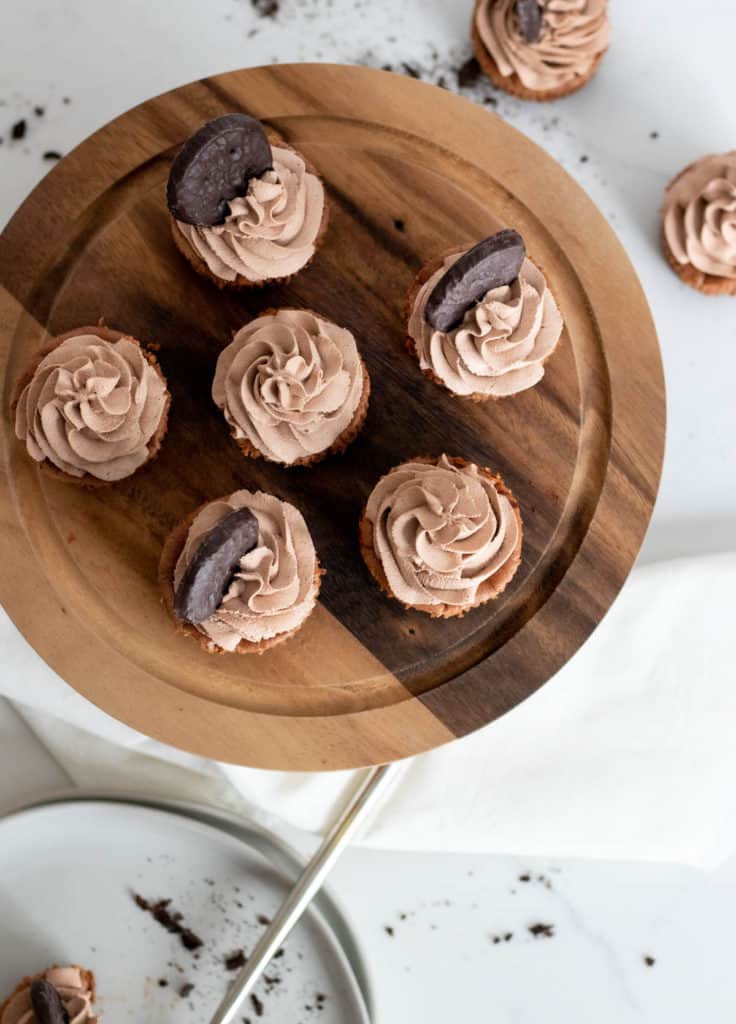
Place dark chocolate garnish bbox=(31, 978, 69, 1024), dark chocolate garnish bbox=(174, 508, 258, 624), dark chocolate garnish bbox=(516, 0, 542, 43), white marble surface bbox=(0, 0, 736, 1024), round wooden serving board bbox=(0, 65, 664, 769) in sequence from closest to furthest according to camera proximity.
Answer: dark chocolate garnish bbox=(174, 508, 258, 624) → round wooden serving board bbox=(0, 65, 664, 769) → dark chocolate garnish bbox=(31, 978, 69, 1024) → dark chocolate garnish bbox=(516, 0, 542, 43) → white marble surface bbox=(0, 0, 736, 1024)

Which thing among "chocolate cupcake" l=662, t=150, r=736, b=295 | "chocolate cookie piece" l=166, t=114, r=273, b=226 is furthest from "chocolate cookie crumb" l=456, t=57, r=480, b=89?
"chocolate cookie piece" l=166, t=114, r=273, b=226

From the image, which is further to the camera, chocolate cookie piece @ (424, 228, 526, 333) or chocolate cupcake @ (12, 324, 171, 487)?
chocolate cupcake @ (12, 324, 171, 487)

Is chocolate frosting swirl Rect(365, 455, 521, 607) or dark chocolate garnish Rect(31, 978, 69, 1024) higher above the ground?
chocolate frosting swirl Rect(365, 455, 521, 607)

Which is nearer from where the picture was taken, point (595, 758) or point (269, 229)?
point (269, 229)

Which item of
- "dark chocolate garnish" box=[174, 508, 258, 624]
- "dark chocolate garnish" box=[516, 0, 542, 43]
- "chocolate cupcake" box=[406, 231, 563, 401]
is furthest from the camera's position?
"dark chocolate garnish" box=[516, 0, 542, 43]

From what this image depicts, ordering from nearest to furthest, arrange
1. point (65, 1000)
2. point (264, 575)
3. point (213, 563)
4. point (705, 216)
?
point (213, 563) → point (264, 575) → point (65, 1000) → point (705, 216)

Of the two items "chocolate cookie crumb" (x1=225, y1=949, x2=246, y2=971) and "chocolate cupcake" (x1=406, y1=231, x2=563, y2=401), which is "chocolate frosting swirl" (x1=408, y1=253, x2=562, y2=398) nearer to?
"chocolate cupcake" (x1=406, y1=231, x2=563, y2=401)

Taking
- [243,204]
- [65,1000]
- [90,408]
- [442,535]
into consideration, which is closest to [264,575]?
[442,535]

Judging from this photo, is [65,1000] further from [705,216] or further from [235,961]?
[705,216]
